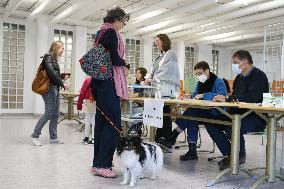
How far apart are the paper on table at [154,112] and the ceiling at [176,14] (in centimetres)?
443

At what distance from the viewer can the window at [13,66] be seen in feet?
31.0

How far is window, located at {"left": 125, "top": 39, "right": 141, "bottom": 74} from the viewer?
37.5 feet

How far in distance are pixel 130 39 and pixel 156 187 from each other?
30.1 ft

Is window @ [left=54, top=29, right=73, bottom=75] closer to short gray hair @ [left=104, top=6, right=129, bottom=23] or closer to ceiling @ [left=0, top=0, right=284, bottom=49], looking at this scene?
ceiling @ [left=0, top=0, right=284, bottom=49]

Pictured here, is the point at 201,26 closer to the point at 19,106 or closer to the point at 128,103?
the point at 19,106

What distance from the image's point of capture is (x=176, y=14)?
27.0 ft

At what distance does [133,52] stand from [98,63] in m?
8.84

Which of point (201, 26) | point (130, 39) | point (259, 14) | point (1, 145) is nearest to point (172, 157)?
point (1, 145)

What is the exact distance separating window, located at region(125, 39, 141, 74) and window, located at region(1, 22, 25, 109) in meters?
3.43

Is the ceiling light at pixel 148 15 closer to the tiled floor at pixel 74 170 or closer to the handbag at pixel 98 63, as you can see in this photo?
the tiled floor at pixel 74 170

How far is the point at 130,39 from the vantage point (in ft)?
37.5

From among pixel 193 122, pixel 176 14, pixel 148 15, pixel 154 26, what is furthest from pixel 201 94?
pixel 154 26

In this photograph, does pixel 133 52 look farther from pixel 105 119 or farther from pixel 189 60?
pixel 105 119

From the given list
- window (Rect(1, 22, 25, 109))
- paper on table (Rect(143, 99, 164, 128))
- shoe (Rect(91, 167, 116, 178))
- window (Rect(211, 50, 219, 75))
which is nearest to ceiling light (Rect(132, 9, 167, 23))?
A: window (Rect(1, 22, 25, 109))
